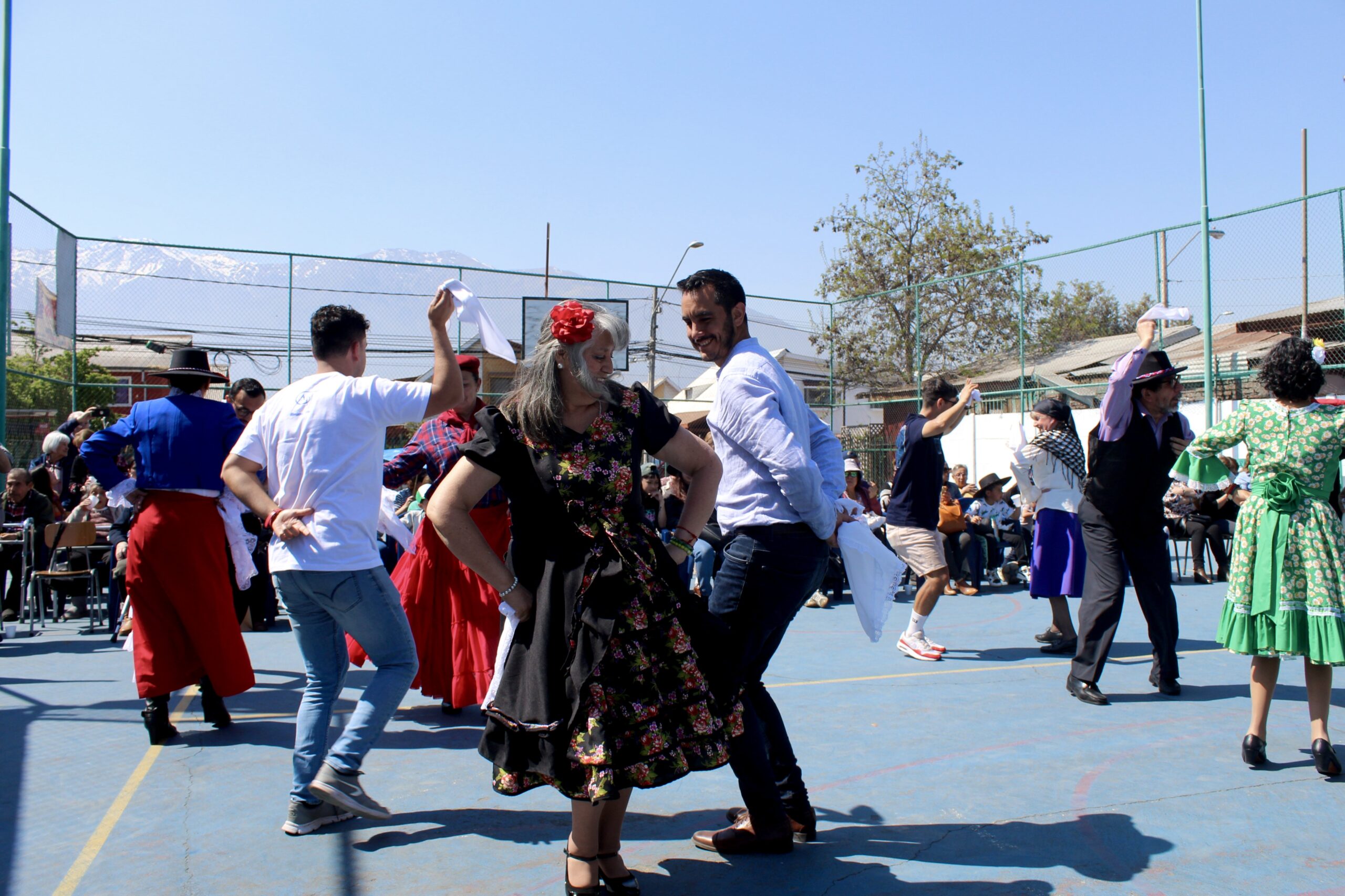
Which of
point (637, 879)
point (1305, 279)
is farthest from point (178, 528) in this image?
point (1305, 279)

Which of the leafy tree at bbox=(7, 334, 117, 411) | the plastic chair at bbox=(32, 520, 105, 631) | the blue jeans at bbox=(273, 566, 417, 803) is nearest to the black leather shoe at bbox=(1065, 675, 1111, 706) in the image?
the blue jeans at bbox=(273, 566, 417, 803)

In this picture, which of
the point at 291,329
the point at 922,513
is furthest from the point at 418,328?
the point at 922,513

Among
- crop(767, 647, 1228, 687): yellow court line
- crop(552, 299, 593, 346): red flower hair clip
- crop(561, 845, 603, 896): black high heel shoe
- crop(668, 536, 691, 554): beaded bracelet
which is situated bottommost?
crop(767, 647, 1228, 687): yellow court line

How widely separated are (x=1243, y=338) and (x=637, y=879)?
1830cm

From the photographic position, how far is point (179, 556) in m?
4.57

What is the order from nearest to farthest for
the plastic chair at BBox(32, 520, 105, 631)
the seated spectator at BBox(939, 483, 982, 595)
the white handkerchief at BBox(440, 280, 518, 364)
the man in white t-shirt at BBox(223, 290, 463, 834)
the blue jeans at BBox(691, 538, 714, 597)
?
the white handkerchief at BBox(440, 280, 518, 364)
the man in white t-shirt at BBox(223, 290, 463, 834)
the plastic chair at BBox(32, 520, 105, 631)
the blue jeans at BBox(691, 538, 714, 597)
the seated spectator at BBox(939, 483, 982, 595)

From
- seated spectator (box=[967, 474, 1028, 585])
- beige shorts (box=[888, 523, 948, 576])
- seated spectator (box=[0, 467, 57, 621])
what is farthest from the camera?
seated spectator (box=[967, 474, 1028, 585])

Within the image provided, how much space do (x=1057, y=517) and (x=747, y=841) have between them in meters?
4.50

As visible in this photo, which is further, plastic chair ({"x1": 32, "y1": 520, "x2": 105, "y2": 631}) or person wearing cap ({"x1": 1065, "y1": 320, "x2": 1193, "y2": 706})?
plastic chair ({"x1": 32, "y1": 520, "x2": 105, "y2": 631})

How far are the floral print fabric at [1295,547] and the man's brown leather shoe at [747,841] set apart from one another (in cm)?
219

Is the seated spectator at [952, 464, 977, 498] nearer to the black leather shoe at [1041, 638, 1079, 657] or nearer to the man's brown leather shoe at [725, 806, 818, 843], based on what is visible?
the black leather shoe at [1041, 638, 1079, 657]

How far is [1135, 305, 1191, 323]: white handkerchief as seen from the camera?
457cm

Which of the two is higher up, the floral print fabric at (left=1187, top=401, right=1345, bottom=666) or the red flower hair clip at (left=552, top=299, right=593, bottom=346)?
the red flower hair clip at (left=552, top=299, right=593, bottom=346)

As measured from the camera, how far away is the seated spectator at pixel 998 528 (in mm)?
11414
